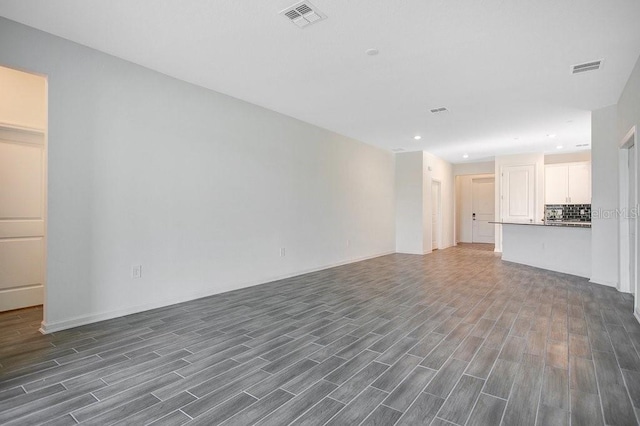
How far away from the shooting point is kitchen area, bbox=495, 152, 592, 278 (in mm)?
7004

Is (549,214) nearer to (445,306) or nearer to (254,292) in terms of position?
(445,306)

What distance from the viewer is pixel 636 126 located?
11.7 feet

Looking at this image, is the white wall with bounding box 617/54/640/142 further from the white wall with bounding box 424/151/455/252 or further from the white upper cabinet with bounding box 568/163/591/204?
the white wall with bounding box 424/151/455/252

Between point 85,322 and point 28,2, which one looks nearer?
point 28,2

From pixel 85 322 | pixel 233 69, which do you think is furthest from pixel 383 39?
pixel 85 322

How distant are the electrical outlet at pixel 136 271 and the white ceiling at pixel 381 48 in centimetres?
232

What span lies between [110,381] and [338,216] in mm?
5165

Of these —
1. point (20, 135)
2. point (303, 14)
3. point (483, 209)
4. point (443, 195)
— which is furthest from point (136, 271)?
point (483, 209)

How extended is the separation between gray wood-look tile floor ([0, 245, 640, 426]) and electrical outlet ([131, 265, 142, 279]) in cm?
43

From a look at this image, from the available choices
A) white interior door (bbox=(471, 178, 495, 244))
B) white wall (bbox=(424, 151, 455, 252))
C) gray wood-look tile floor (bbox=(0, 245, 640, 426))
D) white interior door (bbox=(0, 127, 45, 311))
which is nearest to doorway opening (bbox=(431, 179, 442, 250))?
white wall (bbox=(424, 151, 455, 252))

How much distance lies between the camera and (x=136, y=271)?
361cm

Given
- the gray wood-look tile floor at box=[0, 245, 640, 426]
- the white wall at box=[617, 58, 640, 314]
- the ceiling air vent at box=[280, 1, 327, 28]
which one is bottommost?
the gray wood-look tile floor at box=[0, 245, 640, 426]

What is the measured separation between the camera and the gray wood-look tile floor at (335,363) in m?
1.84

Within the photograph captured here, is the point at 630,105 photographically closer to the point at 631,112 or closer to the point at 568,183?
the point at 631,112
